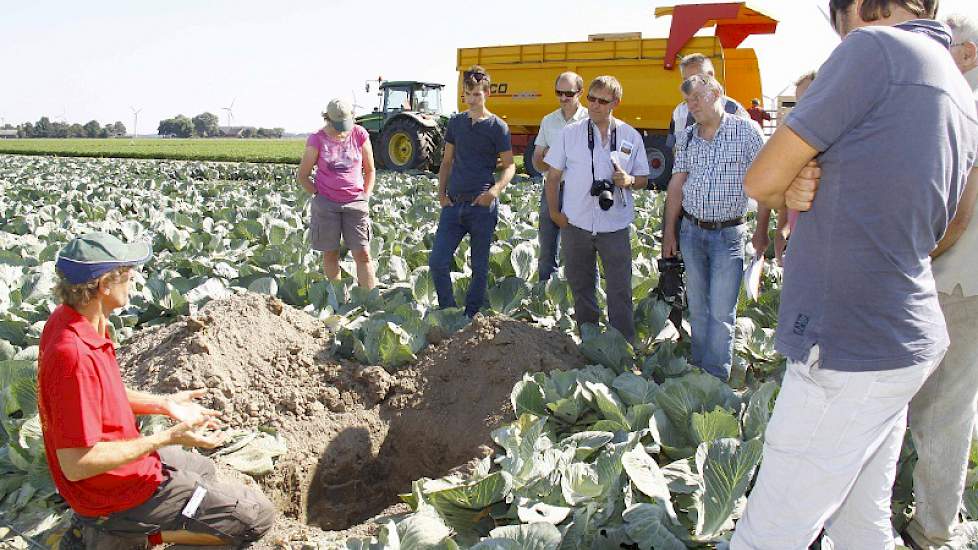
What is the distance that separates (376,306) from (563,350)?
1.74m

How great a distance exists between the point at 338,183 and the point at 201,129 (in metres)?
106

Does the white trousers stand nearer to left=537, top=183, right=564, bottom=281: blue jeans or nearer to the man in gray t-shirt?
the man in gray t-shirt

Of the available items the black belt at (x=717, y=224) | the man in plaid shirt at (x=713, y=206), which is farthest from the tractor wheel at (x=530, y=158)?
the black belt at (x=717, y=224)

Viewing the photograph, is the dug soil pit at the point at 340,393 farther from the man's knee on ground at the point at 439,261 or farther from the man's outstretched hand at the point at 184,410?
the man's knee on ground at the point at 439,261

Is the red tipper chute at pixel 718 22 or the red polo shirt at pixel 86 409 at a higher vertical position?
the red tipper chute at pixel 718 22

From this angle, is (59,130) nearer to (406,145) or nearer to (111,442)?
(406,145)

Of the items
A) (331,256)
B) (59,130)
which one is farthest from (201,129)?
(331,256)

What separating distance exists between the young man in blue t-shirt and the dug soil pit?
1.38 m

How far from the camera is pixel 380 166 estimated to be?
22125 mm

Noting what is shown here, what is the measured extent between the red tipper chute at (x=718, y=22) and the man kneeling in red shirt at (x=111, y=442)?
50.8 ft

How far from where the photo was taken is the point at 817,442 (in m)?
1.97

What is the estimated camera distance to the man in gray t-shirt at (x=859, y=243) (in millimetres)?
1863

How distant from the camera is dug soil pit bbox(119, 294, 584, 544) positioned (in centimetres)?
375

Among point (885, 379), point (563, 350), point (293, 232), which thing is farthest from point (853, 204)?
point (293, 232)
